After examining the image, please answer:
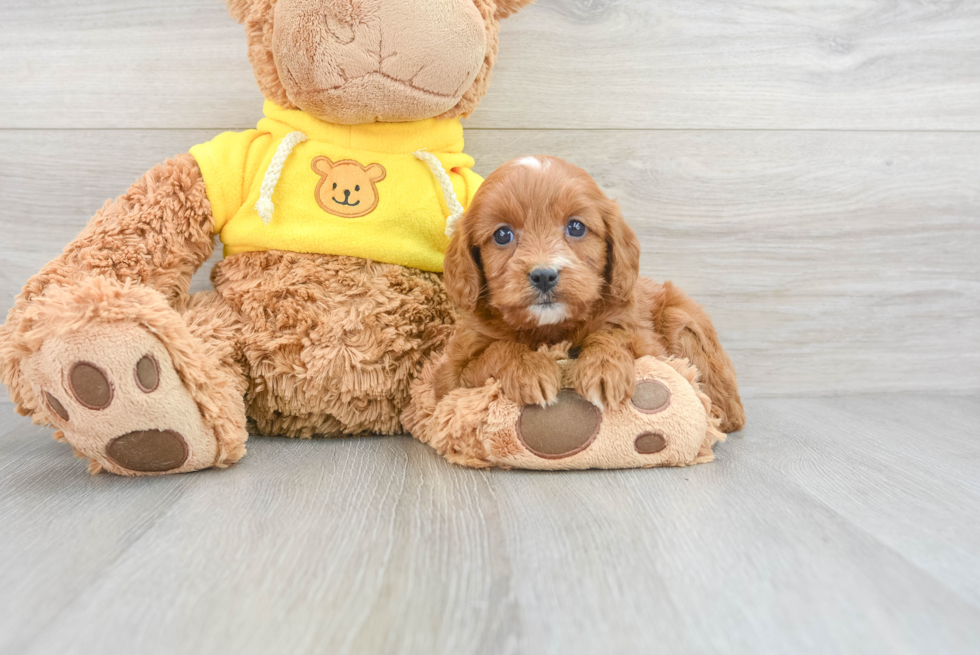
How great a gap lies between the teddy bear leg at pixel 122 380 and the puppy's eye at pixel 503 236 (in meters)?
0.60

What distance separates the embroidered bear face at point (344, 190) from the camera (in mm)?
1502

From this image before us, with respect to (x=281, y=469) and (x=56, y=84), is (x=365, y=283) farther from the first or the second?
(x=56, y=84)

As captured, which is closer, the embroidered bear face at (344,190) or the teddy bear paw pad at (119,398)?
the teddy bear paw pad at (119,398)

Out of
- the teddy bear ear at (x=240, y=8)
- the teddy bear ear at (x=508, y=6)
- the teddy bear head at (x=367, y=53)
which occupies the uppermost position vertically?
the teddy bear ear at (x=508, y=6)

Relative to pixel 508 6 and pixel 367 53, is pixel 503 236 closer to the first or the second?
pixel 367 53

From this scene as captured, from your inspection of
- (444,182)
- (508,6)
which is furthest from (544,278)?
(508,6)

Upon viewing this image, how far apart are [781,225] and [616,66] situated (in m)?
0.66

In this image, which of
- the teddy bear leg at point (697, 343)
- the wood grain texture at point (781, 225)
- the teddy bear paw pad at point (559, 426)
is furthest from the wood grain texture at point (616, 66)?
the teddy bear paw pad at point (559, 426)

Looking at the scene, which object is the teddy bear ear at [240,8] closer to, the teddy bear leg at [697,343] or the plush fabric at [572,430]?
the plush fabric at [572,430]

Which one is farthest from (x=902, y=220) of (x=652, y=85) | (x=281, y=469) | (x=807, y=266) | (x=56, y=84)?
(x=56, y=84)

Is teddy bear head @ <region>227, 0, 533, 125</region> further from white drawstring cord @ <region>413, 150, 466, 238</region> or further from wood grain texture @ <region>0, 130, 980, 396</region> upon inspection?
wood grain texture @ <region>0, 130, 980, 396</region>

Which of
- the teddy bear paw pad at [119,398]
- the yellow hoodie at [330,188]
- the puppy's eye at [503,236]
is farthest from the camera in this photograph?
the yellow hoodie at [330,188]

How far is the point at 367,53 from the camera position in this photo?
1.35 metres

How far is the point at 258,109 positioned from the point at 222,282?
1.83ft
